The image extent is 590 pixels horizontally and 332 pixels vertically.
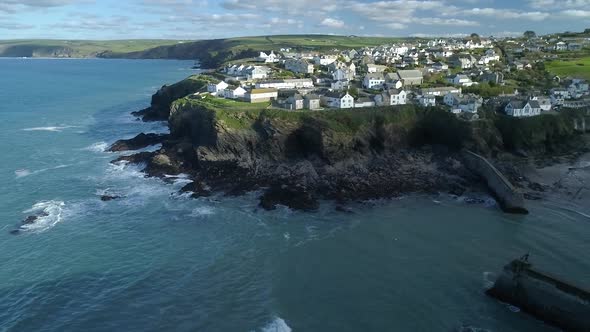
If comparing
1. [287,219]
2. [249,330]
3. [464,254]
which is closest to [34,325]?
[249,330]

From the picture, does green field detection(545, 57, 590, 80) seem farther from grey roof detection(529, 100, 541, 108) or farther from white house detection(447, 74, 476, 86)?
grey roof detection(529, 100, 541, 108)

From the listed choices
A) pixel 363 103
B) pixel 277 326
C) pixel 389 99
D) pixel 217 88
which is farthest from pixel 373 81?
pixel 277 326

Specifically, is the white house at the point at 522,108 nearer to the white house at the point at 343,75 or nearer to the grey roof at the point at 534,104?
the grey roof at the point at 534,104

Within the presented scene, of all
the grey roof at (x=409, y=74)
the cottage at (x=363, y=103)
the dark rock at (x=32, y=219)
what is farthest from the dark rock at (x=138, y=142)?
the grey roof at (x=409, y=74)

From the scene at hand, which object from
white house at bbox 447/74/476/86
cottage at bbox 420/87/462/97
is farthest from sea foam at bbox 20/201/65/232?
white house at bbox 447/74/476/86

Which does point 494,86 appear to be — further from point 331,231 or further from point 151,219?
point 151,219

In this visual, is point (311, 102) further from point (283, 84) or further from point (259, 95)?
point (283, 84)
